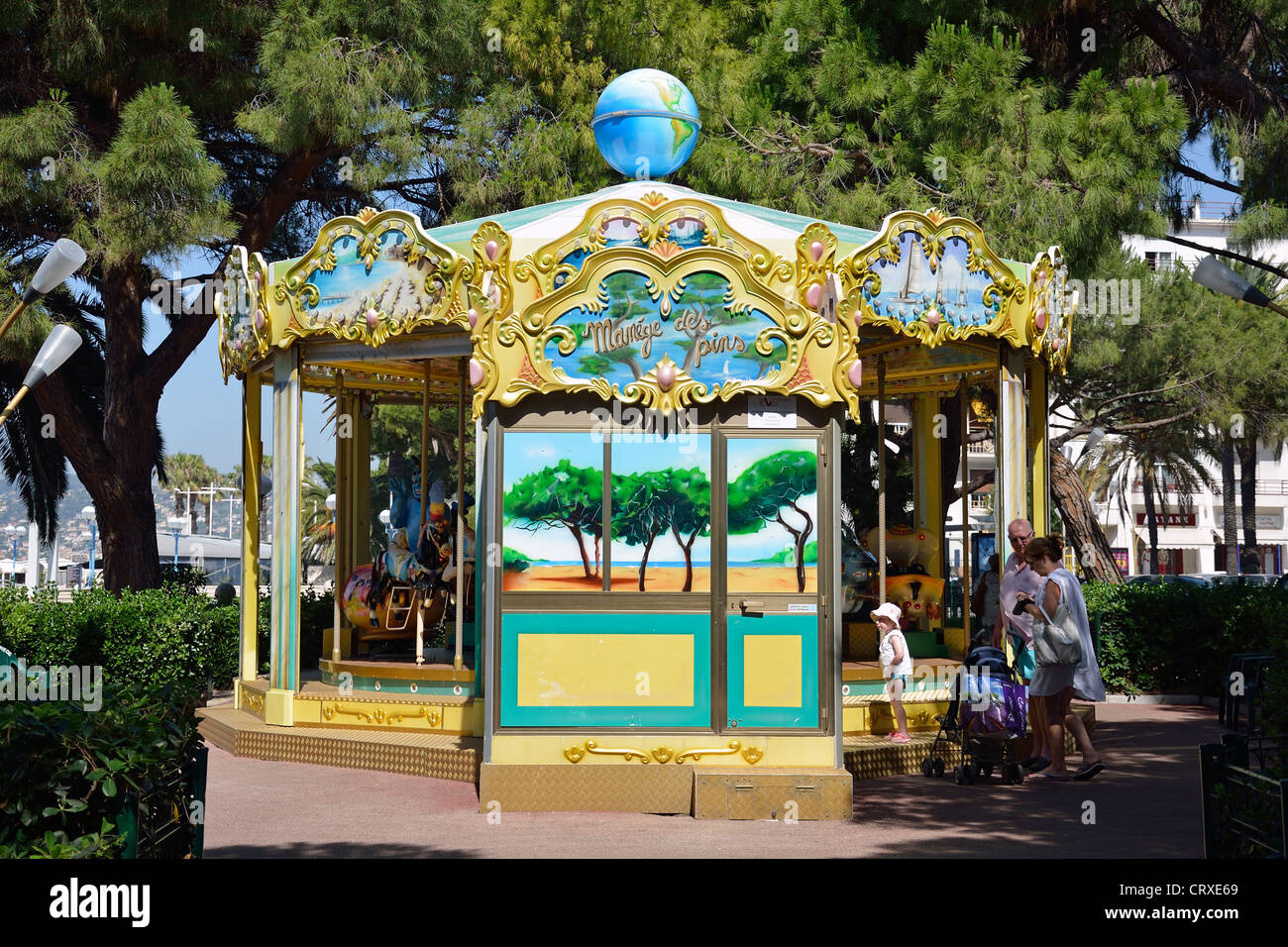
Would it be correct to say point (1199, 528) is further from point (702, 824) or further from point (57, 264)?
point (57, 264)

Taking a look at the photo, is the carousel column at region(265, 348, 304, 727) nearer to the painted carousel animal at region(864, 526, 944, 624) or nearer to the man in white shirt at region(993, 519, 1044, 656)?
the man in white shirt at region(993, 519, 1044, 656)

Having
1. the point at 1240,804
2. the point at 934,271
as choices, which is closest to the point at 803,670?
the point at 934,271

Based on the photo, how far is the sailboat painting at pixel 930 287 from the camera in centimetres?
1001

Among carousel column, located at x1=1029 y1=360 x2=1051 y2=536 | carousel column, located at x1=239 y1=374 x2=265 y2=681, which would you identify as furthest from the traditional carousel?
carousel column, located at x1=239 y1=374 x2=265 y2=681

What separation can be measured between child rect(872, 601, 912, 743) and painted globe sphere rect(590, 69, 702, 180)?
12.7ft

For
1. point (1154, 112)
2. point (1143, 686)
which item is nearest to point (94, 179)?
point (1154, 112)

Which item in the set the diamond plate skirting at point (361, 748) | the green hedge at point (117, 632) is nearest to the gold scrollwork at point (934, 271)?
the diamond plate skirting at point (361, 748)

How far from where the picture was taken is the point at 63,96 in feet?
54.6

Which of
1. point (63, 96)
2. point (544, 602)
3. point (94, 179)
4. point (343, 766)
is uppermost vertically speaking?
point (63, 96)

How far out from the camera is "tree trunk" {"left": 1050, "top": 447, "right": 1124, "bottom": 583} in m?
19.9

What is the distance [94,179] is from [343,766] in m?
9.31

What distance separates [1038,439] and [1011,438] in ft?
2.74
